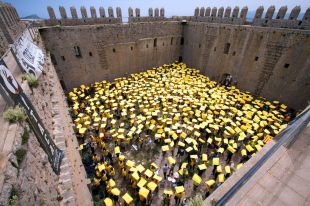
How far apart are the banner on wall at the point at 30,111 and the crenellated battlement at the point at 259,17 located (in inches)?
706

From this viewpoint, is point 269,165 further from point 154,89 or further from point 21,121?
point 154,89

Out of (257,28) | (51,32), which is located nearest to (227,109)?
(257,28)

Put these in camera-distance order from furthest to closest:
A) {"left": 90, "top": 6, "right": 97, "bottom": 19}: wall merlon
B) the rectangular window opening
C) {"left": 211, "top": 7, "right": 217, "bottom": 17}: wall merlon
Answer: {"left": 211, "top": 7, "right": 217, "bottom": 17}: wall merlon < the rectangular window opening < {"left": 90, "top": 6, "right": 97, "bottom": 19}: wall merlon

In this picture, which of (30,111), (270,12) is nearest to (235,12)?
(270,12)

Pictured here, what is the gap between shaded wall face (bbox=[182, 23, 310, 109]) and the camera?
12.7 meters

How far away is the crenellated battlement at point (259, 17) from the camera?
12.6m

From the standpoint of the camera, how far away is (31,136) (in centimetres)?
387

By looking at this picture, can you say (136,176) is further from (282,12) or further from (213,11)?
(213,11)

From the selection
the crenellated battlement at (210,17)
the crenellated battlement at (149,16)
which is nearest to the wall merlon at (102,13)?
the crenellated battlement at (210,17)

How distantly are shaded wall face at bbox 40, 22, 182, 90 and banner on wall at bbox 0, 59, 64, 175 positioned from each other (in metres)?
13.4

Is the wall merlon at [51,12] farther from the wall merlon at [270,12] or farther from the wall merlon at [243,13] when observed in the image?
the wall merlon at [270,12]

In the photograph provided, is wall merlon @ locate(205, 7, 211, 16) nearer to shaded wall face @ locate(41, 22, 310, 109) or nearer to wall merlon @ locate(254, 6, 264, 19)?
shaded wall face @ locate(41, 22, 310, 109)

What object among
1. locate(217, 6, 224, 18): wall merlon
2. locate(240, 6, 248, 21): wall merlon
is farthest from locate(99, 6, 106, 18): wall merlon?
locate(240, 6, 248, 21): wall merlon

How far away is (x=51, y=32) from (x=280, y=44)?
66.1ft
